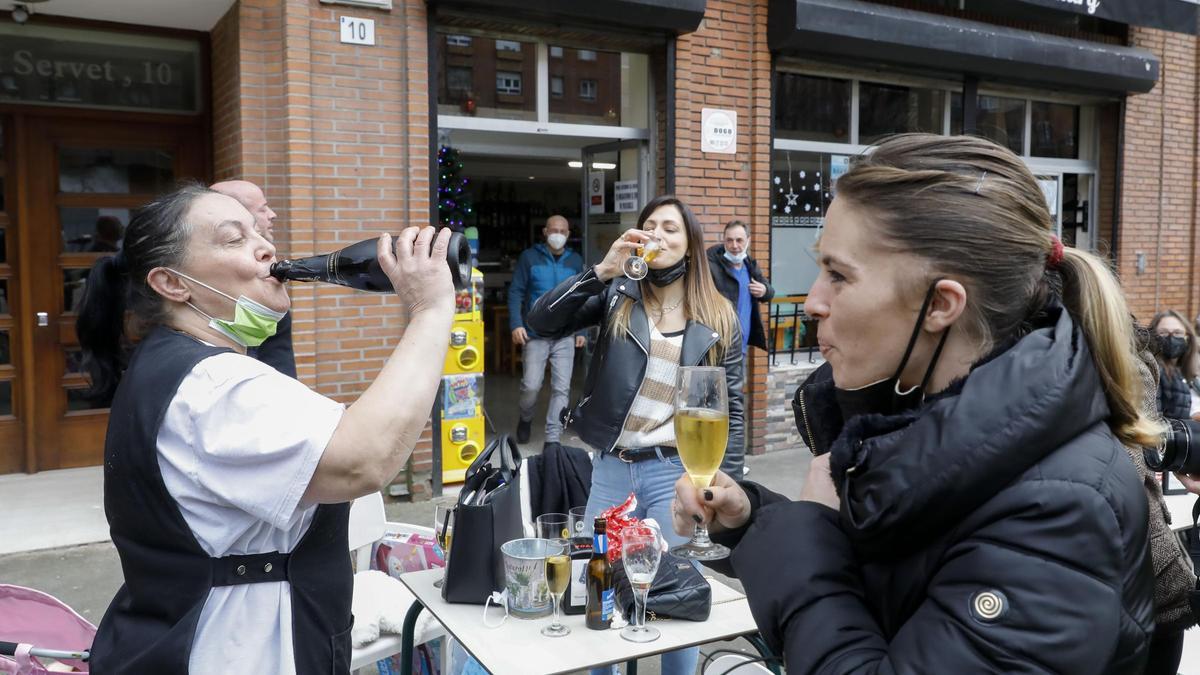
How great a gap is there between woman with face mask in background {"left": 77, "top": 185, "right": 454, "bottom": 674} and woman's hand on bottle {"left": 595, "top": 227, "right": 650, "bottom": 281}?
1.58 meters

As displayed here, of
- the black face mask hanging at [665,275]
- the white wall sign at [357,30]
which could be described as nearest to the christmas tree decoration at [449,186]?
the white wall sign at [357,30]

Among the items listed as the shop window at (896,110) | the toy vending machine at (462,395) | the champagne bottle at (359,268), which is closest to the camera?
the champagne bottle at (359,268)

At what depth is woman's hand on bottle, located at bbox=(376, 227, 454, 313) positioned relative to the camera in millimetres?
1752

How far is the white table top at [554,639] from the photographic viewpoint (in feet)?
7.05

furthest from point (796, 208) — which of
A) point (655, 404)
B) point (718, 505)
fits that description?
point (718, 505)

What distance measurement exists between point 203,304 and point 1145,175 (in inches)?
414

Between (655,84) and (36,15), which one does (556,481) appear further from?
(36,15)

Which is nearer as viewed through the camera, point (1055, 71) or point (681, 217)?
point (681, 217)

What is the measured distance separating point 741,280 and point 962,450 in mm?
5723

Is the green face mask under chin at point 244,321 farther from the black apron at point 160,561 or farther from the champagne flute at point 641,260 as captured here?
the champagne flute at point 641,260

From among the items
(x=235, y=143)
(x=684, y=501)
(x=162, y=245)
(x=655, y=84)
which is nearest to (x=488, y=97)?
(x=655, y=84)

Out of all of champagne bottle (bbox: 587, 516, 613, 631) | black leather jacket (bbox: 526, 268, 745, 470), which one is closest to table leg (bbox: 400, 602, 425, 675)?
champagne bottle (bbox: 587, 516, 613, 631)

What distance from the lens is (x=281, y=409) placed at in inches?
63.4

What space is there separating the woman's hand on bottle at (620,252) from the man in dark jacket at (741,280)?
308 cm
